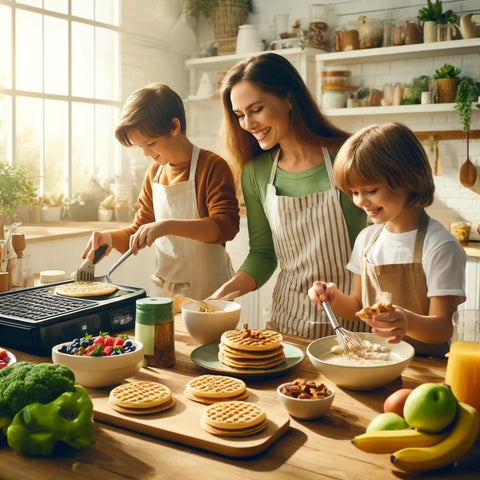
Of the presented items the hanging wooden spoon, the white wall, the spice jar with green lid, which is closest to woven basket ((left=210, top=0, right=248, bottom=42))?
the white wall

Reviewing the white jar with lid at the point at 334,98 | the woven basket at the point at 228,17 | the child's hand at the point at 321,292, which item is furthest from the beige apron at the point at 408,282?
the woven basket at the point at 228,17

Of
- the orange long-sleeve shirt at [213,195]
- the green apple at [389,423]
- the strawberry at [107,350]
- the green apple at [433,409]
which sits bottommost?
the green apple at [389,423]

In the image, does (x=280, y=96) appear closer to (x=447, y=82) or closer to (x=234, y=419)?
(x=234, y=419)

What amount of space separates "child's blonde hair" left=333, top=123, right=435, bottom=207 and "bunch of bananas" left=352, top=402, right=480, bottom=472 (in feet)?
2.66

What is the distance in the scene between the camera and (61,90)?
4793 millimetres

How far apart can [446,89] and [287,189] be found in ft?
8.34

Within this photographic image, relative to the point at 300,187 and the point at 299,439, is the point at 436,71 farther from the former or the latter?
the point at 299,439

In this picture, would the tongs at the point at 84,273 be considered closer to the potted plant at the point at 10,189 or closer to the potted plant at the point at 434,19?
the potted plant at the point at 10,189

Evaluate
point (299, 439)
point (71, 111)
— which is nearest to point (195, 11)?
point (71, 111)

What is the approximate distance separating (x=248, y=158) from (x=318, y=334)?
686 mm

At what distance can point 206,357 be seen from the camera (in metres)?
1.55

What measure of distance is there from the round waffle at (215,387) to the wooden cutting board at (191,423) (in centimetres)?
3

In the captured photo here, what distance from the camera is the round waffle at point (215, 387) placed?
127cm

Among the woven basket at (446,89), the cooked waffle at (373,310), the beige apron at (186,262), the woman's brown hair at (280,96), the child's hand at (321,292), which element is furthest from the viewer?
the woven basket at (446,89)
